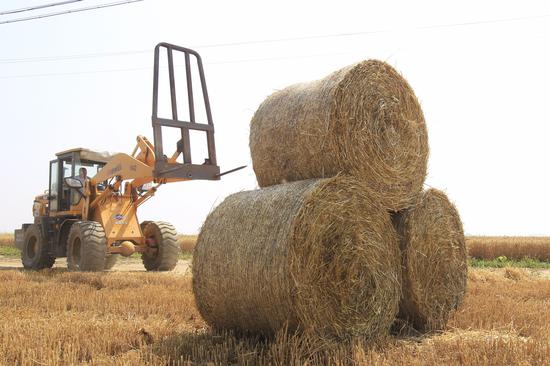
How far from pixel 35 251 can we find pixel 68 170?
2096 millimetres

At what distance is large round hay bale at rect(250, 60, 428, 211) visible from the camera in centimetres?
495

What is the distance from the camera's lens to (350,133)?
5008 mm

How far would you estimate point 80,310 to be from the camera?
642 cm

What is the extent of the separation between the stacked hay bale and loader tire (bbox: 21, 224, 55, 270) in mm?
8587

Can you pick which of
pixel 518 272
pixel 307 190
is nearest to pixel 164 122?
pixel 307 190

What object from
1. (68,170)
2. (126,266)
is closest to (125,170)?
(68,170)

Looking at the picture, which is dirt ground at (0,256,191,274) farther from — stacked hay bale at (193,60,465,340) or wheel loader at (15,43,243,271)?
stacked hay bale at (193,60,465,340)

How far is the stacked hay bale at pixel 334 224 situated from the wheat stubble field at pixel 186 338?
0.21 metres

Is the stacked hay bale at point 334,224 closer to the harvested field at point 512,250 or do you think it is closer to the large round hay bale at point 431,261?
the large round hay bale at point 431,261

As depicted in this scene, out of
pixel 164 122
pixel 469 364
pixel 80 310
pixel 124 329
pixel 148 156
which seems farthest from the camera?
pixel 148 156

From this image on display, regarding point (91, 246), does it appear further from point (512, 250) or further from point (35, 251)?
point (512, 250)

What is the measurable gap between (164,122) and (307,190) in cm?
423

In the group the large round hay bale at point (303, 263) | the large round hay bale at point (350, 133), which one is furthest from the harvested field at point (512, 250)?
the large round hay bale at point (303, 263)

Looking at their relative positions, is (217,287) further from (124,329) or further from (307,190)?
(307,190)
